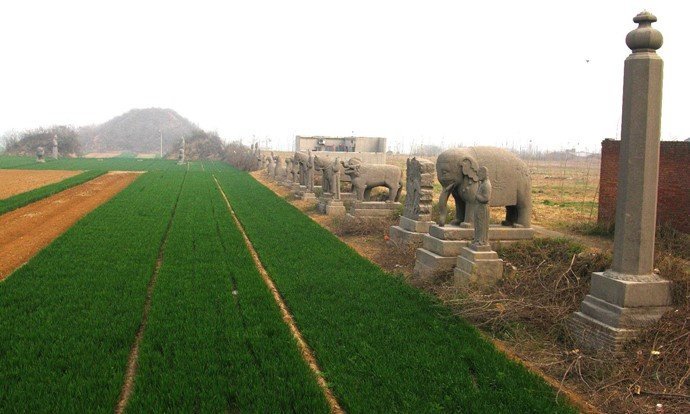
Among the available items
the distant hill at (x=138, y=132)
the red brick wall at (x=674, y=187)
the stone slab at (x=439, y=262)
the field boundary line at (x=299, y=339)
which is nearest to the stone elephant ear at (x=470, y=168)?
the stone slab at (x=439, y=262)

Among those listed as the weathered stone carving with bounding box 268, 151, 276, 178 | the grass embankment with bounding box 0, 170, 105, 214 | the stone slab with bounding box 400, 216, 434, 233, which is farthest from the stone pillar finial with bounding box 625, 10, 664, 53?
the weathered stone carving with bounding box 268, 151, 276, 178

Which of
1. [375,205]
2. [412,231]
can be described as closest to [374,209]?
[375,205]

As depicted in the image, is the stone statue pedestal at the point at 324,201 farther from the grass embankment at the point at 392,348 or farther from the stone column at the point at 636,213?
the stone column at the point at 636,213

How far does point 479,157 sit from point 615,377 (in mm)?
5750

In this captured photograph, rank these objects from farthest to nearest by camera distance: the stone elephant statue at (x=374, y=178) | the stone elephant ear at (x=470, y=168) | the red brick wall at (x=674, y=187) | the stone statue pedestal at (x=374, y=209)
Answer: the stone elephant statue at (x=374, y=178) < the stone statue pedestal at (x=374, y=209) < the red brick wall at (x=674, y=187) < the stone elephant ear at (x=470, y=168)

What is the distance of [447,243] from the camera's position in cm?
996

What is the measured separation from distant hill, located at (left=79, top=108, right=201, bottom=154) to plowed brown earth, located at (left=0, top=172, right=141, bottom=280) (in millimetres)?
110370

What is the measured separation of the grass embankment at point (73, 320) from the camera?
16.9 feet

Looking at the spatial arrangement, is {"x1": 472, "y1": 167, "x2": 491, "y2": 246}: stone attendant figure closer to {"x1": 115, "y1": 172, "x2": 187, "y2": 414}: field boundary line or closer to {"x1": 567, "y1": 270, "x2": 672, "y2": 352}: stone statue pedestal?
{"x1": 567, "y1": 270, "x2": 672, "y2": 352}: stone statue pedestal

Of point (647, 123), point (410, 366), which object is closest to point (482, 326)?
point (410, 366)

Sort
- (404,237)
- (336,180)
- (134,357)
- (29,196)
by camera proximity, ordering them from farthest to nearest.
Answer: (29,196)
(336,180)
(404,237)
(134,357)

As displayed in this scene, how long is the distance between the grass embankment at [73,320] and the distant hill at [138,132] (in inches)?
4919

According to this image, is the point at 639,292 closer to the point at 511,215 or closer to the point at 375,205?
the point at 511,215

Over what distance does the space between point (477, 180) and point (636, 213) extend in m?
4.18
